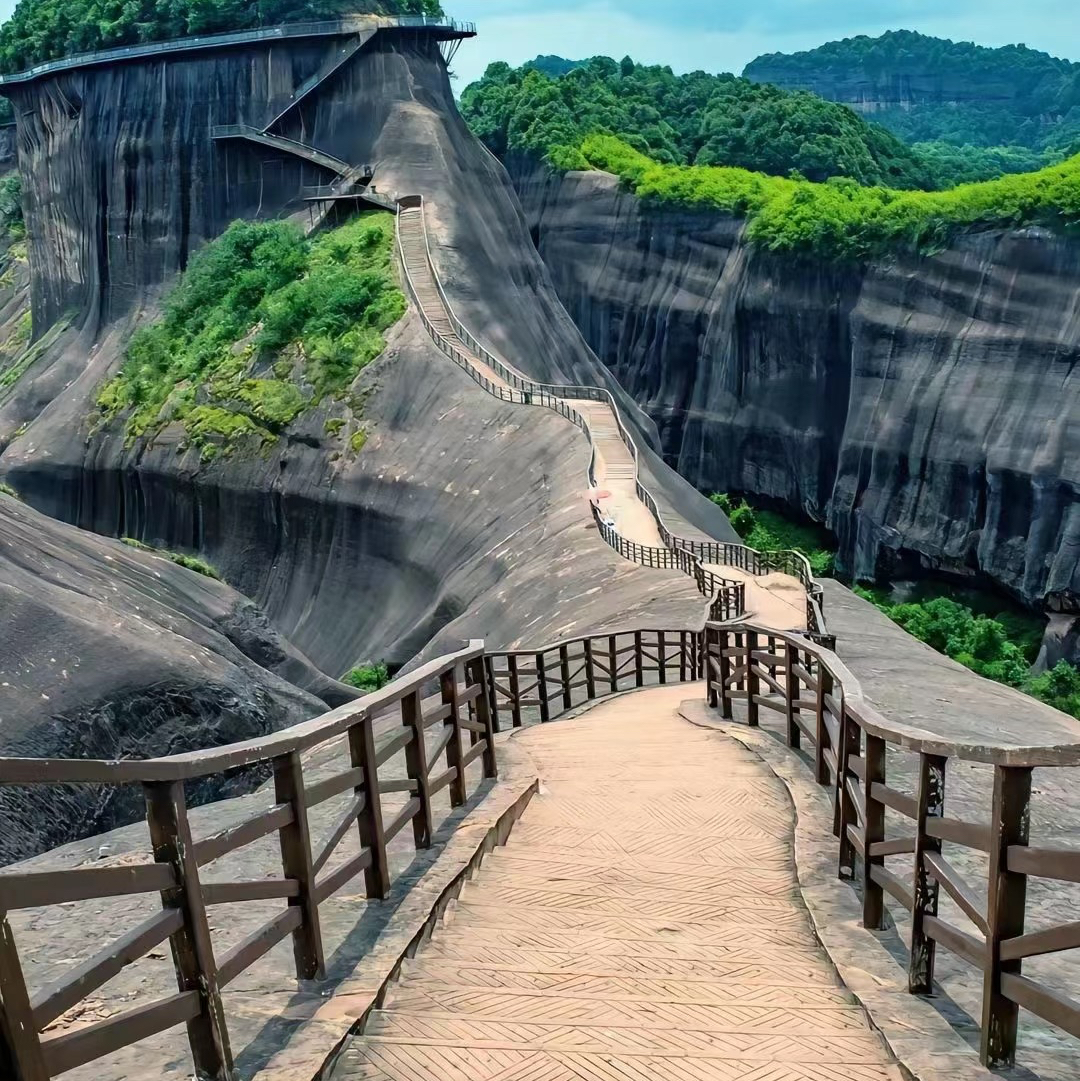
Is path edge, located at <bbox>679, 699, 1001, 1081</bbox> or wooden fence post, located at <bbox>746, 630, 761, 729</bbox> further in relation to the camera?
wooden fence post, located at <bbox>746, 630, 761, 729</bbox>

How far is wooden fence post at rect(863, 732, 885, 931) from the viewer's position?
5699 millimetres

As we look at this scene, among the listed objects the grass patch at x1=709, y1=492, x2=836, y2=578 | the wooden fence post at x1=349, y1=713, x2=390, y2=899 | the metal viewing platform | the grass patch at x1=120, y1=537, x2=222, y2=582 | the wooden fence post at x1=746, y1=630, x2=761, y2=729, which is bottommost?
the grass patch at x1=709, y1=492, x2=836, y2=578

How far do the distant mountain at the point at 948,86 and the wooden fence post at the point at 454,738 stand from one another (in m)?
162

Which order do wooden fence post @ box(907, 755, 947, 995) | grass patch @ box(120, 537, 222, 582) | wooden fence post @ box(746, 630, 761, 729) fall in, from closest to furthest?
wooden fence post @ box(907, 755, 947, 995)
wooden fence post @ box(746, 630, 761, 729)
grass patch @ box(120, 537, 222, 582)

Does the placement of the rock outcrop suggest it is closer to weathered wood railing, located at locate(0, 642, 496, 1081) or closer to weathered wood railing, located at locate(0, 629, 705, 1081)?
weathered wood railing, located at locate(0, 629, 705, 1081)

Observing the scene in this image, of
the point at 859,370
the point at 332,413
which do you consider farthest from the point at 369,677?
the point at 859,370

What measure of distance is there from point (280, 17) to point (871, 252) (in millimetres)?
25903

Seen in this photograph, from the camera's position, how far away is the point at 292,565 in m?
38.0

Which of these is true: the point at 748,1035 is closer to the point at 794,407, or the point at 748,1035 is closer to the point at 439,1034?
the point at 439,1034

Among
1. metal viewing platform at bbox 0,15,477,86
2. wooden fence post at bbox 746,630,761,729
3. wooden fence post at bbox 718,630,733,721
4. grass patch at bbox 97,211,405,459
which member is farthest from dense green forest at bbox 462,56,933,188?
wooden fence post at bbox 746,630,761,729

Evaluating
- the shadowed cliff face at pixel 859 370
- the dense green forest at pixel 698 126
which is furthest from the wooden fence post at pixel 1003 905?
the dense green forest at pixel 698 126

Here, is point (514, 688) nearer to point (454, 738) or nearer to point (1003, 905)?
point (454, 738)

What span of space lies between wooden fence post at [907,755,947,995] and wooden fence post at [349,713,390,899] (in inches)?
95.3

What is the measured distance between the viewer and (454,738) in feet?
25.4
